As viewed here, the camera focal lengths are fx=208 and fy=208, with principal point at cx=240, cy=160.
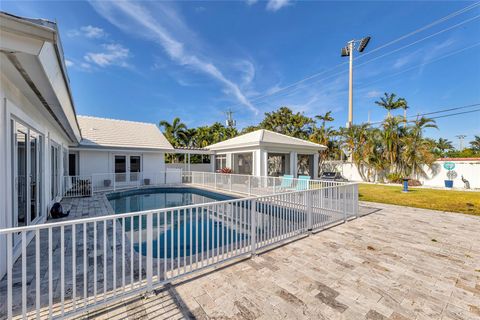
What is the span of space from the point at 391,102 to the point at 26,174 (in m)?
32.0

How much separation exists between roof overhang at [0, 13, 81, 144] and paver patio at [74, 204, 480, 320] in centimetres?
308

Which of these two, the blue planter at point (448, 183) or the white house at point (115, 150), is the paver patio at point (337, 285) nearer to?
the white house at point (115, 150)

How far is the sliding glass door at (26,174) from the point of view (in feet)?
12.9

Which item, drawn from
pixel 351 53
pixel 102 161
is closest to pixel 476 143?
pixel 351 53

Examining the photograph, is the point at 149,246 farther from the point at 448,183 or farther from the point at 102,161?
the point at 448,183

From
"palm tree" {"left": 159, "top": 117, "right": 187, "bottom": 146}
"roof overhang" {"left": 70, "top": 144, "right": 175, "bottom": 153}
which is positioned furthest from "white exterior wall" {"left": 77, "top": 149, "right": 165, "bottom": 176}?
"palm tree" {"left": 159, "top": 117, "right": 187, "bottom": 146}

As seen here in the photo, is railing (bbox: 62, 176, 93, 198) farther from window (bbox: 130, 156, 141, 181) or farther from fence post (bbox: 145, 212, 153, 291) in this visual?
fence post (bbox: 145, 212, 153, 291)

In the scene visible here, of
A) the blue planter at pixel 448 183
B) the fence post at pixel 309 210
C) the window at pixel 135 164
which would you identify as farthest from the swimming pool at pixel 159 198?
the blue planter at pixel 448 183

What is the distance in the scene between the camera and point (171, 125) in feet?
87.4

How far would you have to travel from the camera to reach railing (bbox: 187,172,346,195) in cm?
936

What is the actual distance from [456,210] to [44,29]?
12355 mm

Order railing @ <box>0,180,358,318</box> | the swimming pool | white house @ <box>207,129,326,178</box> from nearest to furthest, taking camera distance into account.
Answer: railing @ <box>0,180,358,318</box>
the swimming pool
white house @ <box>207,129,326,178</box>

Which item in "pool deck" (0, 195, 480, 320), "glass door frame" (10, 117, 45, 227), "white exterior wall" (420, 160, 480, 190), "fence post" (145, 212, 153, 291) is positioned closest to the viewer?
"pool deck" (0, 195, 480, 320)

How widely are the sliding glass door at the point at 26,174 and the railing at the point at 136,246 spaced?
510 millimetres
